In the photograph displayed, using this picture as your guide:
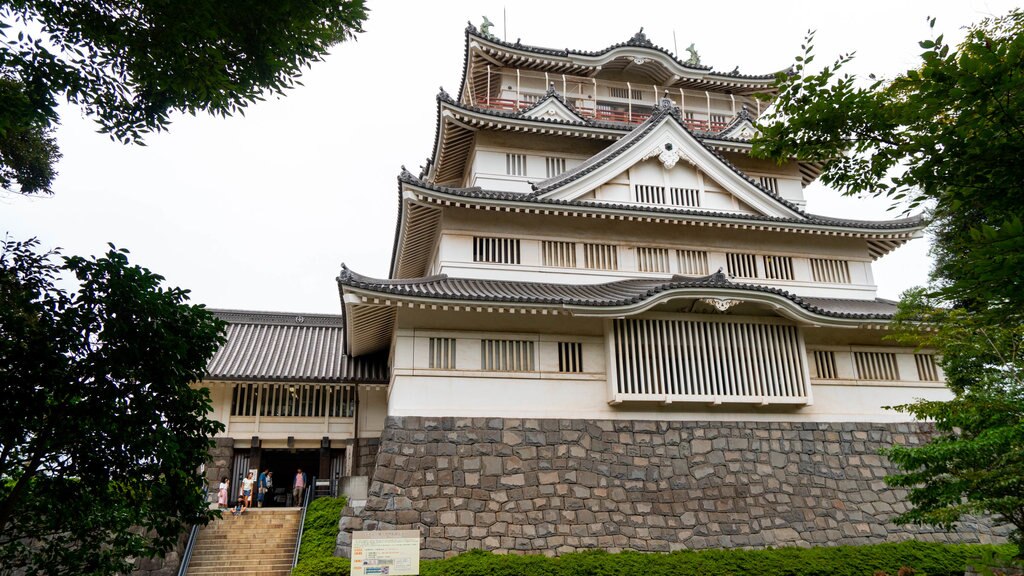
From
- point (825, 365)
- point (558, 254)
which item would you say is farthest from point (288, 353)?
point (825, 365)

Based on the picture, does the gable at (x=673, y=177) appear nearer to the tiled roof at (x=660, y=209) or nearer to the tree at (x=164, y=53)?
the tiled roof at (x=660, y=209)

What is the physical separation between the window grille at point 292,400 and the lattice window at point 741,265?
417 inches

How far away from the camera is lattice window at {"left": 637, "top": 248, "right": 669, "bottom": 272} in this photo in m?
17.3

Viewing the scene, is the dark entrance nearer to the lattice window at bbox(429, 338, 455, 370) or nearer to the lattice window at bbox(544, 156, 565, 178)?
the lattice window at bbox(429, 338, 455, 370)

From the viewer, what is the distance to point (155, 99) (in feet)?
25.7

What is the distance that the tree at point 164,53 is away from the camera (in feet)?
23.1

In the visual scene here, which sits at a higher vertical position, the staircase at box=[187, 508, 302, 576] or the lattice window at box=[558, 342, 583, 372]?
the lattice window at box=[558, 342, 583, 372]

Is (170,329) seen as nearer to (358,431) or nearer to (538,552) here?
(538,552)

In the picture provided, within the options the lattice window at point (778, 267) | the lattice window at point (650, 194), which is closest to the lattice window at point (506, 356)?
the lattice window at point (650, 194)

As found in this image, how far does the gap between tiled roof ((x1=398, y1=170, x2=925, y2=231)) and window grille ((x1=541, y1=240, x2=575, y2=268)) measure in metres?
1.10

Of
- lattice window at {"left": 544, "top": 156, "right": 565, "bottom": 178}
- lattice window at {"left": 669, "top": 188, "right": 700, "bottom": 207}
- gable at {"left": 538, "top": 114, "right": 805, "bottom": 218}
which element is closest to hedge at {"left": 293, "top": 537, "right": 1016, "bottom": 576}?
gable at {"left": 538, "top": 114, "right": 805, "bottom": 218}

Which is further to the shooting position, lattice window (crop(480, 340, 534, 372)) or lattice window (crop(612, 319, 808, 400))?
lattice window (crop(612, 319, 808, 400))

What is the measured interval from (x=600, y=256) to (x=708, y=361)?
12.6 feet

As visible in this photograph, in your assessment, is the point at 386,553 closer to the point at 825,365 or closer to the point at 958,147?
the point at 958,147
